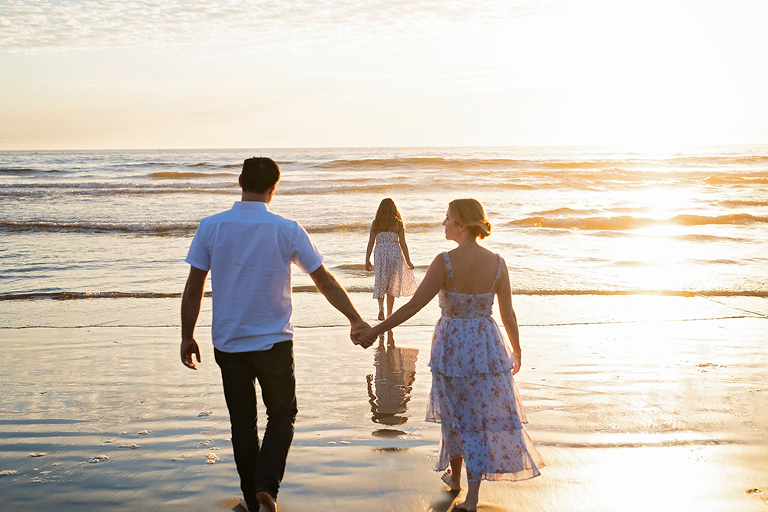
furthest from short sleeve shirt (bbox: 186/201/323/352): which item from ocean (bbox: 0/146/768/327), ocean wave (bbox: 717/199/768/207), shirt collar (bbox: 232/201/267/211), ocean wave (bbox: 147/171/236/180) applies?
ocean wave (bbox: 147/171/236/180)

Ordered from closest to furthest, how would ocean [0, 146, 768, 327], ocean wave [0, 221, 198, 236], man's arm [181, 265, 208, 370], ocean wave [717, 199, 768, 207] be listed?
man's arm [181, 265, 208, 370] → ocean [0, 146, 768, 327] → ocean wave [0, 221, 198, 236] → ocean wave [717, 199, 768, 207]

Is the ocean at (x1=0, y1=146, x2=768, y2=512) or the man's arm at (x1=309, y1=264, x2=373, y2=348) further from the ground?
the man's arm at (x1=309, y1=264, x2=373, y2=348)

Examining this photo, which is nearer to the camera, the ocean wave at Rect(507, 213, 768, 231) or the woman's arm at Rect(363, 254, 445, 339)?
the woman's arm at Rect(363, 254, 445, 339)

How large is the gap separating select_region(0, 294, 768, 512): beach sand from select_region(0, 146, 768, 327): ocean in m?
1.45

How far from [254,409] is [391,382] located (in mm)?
2434

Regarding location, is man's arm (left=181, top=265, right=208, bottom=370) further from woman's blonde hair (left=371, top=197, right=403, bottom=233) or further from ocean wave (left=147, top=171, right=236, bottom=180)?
ocean wave (left=147, top=171, right=236, bottom=180)

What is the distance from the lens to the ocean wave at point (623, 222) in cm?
1806

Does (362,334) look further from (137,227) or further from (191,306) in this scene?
(137,227)

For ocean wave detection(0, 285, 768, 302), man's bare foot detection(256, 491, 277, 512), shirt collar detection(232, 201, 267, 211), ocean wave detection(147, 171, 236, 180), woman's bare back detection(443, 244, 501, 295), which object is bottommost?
ocean wave detection(0, 285, 768, 302)

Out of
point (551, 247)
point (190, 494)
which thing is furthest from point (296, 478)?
point (551, 247)

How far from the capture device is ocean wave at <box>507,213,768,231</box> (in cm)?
1806

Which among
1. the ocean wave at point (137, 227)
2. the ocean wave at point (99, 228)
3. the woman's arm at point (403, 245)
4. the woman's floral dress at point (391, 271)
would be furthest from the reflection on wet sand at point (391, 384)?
the ocean wave at point (99, 228)

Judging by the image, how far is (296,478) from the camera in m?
3.57

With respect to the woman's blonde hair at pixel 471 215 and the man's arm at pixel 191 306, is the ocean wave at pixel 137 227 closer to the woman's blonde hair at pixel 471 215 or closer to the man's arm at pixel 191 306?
the woman's blonde hair at pixel 471 215
